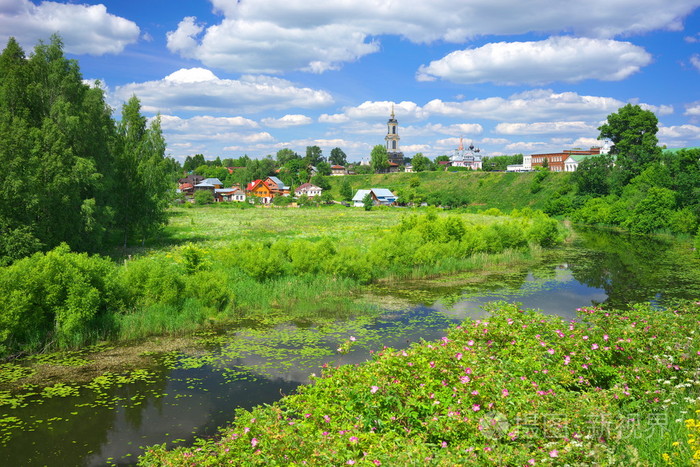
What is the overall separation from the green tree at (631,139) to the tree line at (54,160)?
71.2 meters

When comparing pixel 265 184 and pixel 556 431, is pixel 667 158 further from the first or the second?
pixel 265 184

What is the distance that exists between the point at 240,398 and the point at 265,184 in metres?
115

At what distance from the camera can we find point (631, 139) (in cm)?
7888

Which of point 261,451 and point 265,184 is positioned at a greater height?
point 265,184

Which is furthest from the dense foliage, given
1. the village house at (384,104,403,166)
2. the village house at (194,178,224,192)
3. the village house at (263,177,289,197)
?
the village house at (384,104,403,166)

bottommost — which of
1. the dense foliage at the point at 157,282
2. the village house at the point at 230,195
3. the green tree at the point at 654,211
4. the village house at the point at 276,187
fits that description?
the dense foliage at the point at 157,282

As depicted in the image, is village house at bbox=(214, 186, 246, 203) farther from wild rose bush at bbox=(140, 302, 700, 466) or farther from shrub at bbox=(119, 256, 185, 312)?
wild rose bush at bbox=(140, 302, 700, 466)

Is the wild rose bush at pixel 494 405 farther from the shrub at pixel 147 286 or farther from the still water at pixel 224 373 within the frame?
the shrub at pixel 147 286

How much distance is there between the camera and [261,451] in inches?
266

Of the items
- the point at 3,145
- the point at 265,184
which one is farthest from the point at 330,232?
the point at 265,184

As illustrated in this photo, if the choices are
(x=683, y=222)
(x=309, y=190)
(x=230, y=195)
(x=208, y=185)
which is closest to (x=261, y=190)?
(x=230, y=195)

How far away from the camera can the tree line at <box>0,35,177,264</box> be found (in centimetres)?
2245

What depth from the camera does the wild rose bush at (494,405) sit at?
251 inches

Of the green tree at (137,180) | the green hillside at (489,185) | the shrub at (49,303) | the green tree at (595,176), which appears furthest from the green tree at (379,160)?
the shrub at (49,303)
